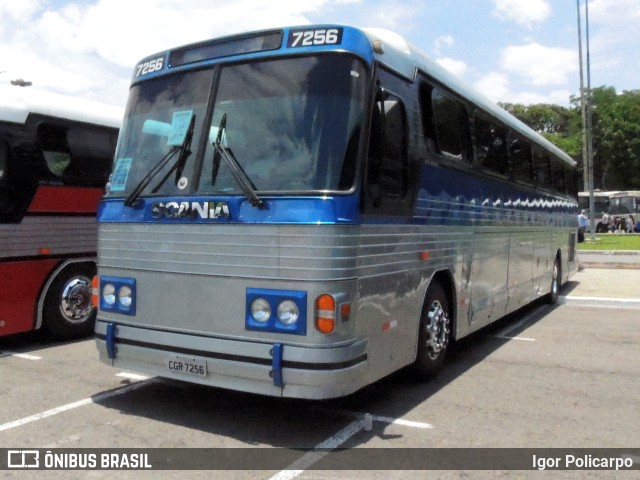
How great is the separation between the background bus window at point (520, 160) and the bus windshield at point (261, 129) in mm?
5052

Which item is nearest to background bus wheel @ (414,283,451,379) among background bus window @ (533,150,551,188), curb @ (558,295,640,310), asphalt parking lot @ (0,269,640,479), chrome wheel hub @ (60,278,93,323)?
asphalt parking lot @ (0,269,640,479)

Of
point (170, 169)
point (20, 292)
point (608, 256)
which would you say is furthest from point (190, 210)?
point (608, 256)

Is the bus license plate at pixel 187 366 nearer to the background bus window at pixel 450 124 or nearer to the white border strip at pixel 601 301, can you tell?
the background bus window at pixel 450 124

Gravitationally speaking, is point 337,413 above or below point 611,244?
below

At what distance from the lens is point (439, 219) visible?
6336 millimetres

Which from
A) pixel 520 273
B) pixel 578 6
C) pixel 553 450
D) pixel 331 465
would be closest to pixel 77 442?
pixel 331 465

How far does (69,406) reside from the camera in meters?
5.55

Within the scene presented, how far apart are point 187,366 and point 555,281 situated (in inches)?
381

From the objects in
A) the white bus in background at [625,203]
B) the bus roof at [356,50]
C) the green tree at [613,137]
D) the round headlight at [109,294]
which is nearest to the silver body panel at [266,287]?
the round headlight at [109,294]

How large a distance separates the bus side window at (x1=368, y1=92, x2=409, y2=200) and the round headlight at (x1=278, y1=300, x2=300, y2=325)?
1.10 meters

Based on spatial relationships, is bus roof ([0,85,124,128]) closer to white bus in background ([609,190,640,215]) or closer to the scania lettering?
the scania lettering

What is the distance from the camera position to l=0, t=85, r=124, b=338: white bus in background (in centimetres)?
756

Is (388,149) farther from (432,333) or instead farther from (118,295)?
(118,295)

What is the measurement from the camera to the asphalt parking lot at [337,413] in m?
4.63
